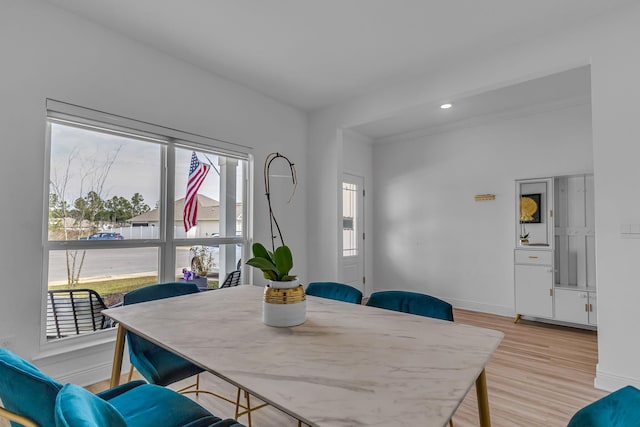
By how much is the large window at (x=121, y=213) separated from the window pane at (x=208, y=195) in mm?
11

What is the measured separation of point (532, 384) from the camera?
2504 mm

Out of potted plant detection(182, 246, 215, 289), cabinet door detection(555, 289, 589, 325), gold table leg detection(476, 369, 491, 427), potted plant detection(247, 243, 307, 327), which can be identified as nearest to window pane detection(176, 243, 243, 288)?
potted plant detection(182, 246, 215, 289)

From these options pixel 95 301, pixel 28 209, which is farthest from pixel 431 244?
pixel 28 209

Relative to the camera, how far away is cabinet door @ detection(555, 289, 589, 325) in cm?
367

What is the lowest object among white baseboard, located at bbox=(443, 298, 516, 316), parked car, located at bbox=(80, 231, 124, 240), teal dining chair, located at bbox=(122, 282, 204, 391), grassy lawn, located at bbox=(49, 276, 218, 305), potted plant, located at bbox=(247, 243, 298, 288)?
white baseboard, located at bbox=(443, 298, 516, 316)

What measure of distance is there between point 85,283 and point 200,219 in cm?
113

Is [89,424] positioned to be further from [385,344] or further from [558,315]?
[558,315]

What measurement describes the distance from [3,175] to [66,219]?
0.48m

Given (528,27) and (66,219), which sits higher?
(528,27)

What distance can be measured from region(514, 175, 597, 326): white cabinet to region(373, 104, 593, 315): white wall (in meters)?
0.17

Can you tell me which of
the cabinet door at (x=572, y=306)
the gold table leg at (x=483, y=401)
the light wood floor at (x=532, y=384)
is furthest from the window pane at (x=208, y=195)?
the cabinet door at (x=572, y=306)

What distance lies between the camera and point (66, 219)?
251 centimetres

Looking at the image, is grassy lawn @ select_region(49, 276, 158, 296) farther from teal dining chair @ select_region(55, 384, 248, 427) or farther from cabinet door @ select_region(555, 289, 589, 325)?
cabinet door @ select_region(555, 289, 589, 325)

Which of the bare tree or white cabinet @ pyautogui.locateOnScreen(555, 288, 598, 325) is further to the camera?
white cabinet @ pyautogui.locateOnScreen(555, 288, 598, 325)
